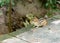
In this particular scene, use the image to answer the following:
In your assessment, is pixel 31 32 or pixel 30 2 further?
pixel 30 2

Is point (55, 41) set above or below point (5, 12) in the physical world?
below

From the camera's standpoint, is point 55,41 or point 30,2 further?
point 30,2

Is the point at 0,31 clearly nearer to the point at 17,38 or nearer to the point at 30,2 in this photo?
the point at 17,38

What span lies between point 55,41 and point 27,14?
168 centimetres

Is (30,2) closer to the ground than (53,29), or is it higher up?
higher up

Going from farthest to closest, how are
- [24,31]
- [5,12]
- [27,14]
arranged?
[27,14]
[5,12]
[24,31]

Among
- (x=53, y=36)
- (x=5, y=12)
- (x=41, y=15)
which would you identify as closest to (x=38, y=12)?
(x=41, y=15)

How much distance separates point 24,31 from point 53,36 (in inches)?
21.6

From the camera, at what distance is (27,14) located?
4.54 metres

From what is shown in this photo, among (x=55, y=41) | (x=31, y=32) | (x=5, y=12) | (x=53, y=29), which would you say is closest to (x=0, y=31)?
(x=5, y=12)

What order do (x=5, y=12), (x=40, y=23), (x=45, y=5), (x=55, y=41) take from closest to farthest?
(x=55, y=41), (x=40, y=23), (x=5, y=12), (x=45, y=5)

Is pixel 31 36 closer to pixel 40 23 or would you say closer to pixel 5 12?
pixel 40 23

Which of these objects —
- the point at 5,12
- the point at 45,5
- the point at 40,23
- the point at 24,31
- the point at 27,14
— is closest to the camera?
the point at 24,31

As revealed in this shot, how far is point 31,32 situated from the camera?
340cm
